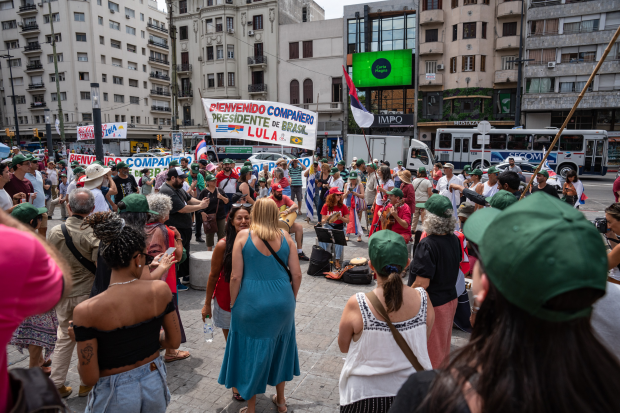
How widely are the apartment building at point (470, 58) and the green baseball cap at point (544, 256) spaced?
38.3 meters

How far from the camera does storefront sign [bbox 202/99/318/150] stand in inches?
459

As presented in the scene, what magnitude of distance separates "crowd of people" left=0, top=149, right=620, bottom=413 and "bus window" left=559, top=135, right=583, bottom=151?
78.1 feet

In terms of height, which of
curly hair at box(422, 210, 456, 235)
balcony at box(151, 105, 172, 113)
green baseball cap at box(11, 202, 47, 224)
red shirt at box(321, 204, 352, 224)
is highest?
balcony at box(151, 105, 172, 113)

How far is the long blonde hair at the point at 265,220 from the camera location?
3.24 meters

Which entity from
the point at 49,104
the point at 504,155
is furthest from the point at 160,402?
the point at 49,104

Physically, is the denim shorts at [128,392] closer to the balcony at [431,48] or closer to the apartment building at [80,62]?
the balcony at [431,48]

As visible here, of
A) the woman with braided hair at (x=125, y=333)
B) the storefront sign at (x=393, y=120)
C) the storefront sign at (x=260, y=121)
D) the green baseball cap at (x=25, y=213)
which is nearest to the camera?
the woman with braided hair at (x=125, y=333)

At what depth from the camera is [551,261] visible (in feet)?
2.96

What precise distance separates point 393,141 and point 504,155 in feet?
25.1

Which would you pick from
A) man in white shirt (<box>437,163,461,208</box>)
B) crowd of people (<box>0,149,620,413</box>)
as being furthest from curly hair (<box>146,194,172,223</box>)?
man in white shirt (<box>437,163,461,208</box>)

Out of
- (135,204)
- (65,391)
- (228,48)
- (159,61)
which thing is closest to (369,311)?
(135,204)

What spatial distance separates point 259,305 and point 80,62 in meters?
62.2

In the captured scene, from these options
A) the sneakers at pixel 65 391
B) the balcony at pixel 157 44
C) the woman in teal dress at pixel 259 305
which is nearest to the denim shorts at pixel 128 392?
the woman in teal dress at pixel 259 305

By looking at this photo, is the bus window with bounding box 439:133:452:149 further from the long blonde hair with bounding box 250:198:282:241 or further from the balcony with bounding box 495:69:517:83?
the long blonde hair with bounding box 250:198:282:241
